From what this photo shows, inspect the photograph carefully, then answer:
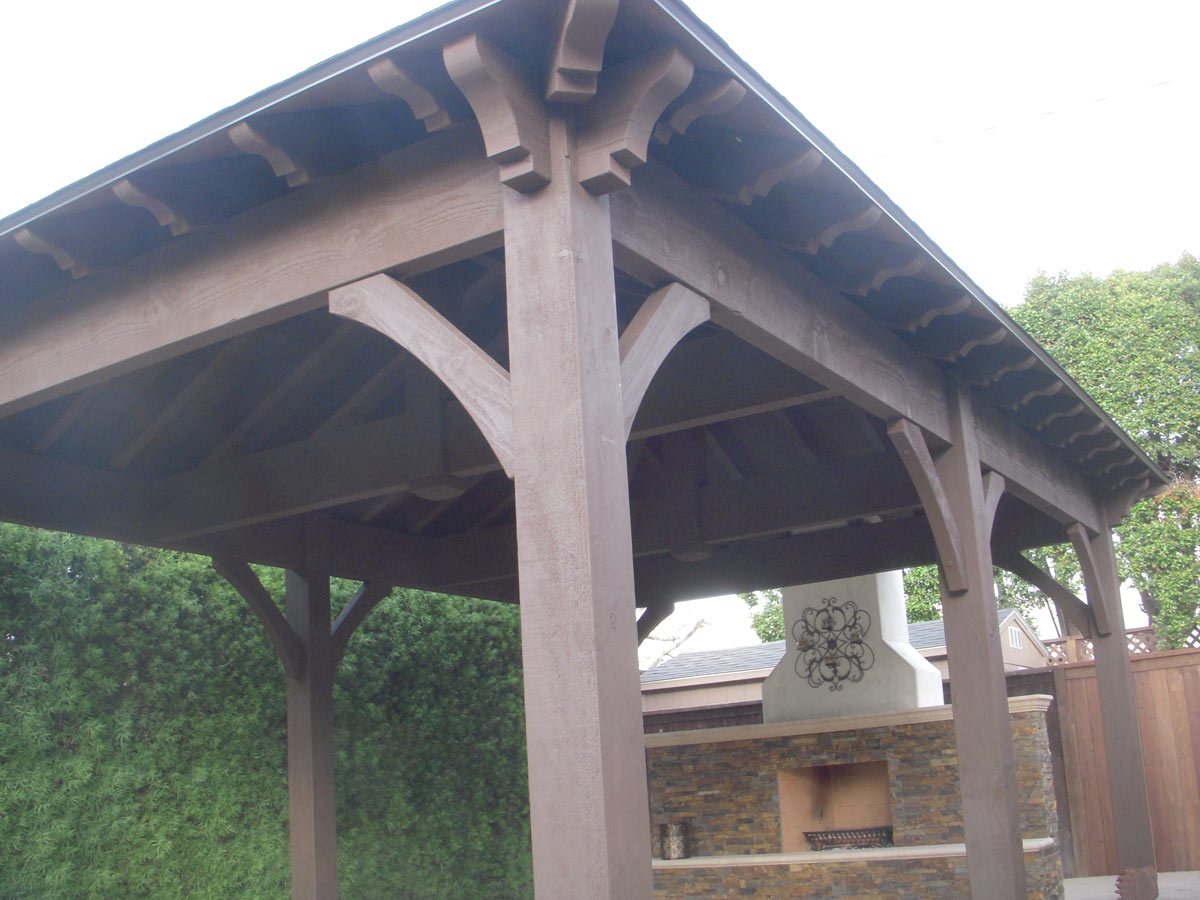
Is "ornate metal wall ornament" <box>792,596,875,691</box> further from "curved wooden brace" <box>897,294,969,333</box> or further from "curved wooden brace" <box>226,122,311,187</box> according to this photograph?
"curved wooden brace" <box>226,122,311,187</box>

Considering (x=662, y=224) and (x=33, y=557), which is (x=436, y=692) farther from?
(x=662, y=224)

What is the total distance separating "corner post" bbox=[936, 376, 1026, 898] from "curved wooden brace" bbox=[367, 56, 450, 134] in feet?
10.9

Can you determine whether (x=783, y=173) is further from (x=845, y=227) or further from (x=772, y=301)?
(x=772, y=301)

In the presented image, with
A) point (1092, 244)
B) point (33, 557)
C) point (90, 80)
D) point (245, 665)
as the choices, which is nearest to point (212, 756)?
point (245, 665)

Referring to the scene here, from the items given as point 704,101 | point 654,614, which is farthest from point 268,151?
point 654,614

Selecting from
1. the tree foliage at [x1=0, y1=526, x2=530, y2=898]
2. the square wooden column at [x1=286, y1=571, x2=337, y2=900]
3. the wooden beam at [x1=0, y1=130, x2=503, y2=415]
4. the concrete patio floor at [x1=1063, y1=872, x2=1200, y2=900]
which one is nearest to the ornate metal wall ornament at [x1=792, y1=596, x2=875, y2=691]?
the concrete patio floor at [x1=1063, y1=872, x2=1200, y2=900]

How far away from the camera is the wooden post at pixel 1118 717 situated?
25.6 ft

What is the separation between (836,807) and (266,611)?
17.1 feet

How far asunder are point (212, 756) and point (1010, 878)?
5.34 metres

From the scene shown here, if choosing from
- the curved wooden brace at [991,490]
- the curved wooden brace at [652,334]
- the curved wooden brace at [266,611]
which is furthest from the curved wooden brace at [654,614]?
the curved wooden brace at [652,334]

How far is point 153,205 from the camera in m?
3.64

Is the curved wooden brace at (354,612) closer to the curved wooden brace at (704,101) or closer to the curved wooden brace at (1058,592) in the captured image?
the curved wooden brace at (1058,592)

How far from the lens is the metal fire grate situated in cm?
945

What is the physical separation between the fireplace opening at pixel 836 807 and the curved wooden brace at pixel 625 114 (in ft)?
24.3
